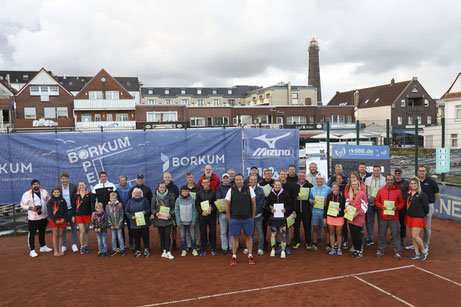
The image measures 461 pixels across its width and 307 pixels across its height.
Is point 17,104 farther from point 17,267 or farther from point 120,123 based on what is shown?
point 17,267

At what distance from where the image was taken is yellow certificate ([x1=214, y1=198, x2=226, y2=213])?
7305mm

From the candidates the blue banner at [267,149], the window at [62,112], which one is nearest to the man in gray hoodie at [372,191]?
the blue banner at [267,149]

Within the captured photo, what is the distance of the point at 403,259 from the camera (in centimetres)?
685

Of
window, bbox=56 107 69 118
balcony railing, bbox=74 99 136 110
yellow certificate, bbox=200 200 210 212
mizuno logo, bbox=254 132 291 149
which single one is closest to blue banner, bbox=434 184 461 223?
mizuno logo, bbox=254 132 291 149

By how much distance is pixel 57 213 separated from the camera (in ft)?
24.7

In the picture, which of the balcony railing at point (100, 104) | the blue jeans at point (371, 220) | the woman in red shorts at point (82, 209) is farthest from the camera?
the balcony railing at point (100, 104)

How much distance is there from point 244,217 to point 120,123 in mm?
34272

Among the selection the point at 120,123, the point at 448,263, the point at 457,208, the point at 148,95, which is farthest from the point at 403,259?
the point at 148,95

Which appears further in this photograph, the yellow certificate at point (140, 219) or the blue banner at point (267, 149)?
the blue banner at point (267, 149)

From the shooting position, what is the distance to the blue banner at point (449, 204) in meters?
9.74

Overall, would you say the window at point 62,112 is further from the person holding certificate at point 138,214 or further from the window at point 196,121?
the person holding certificate at point 138,214

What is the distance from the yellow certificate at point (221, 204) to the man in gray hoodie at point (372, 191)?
3.35m

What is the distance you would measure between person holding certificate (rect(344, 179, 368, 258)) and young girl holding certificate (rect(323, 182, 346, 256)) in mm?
126

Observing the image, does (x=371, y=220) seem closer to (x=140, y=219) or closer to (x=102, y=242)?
(x=140, y=219)
